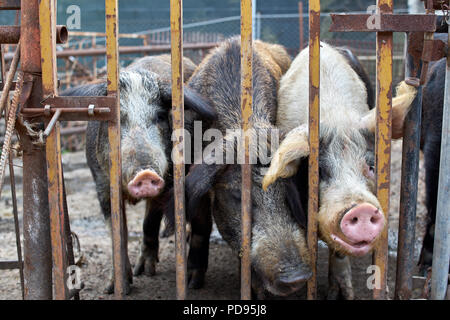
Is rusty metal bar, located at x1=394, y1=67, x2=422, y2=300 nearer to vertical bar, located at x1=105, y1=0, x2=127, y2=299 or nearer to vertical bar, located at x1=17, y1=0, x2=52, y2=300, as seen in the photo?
vertical bar, located at x1=105, y1=0, x2=127, y2=299

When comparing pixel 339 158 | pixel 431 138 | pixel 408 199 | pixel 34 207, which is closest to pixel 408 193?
pixel 408 199

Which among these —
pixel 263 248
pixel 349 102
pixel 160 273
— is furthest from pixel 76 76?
Answer: pixel 263 248

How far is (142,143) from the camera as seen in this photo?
149 inches

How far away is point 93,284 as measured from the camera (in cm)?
467

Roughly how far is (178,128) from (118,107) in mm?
352

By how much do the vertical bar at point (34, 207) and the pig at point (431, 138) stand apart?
333 centimetres

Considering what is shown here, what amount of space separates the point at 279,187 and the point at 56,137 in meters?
1.43

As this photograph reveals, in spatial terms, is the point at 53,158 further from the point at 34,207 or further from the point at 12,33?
the point at 12,33

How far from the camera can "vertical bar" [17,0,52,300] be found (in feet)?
9.29

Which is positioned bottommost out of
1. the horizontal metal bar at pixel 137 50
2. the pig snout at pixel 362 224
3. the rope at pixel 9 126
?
the pig snout at pixel 362 224

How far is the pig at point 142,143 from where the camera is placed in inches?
141

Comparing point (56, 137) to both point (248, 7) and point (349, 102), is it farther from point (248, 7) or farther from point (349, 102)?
point (349, 102)

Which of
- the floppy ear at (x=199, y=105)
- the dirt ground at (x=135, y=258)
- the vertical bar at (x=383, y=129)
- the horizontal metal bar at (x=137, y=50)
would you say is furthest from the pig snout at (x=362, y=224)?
the horizontal metal bar at (x=137, y=50)

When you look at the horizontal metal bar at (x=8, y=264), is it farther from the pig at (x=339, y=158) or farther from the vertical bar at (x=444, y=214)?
the vertical bar at (x=444, y=214)
